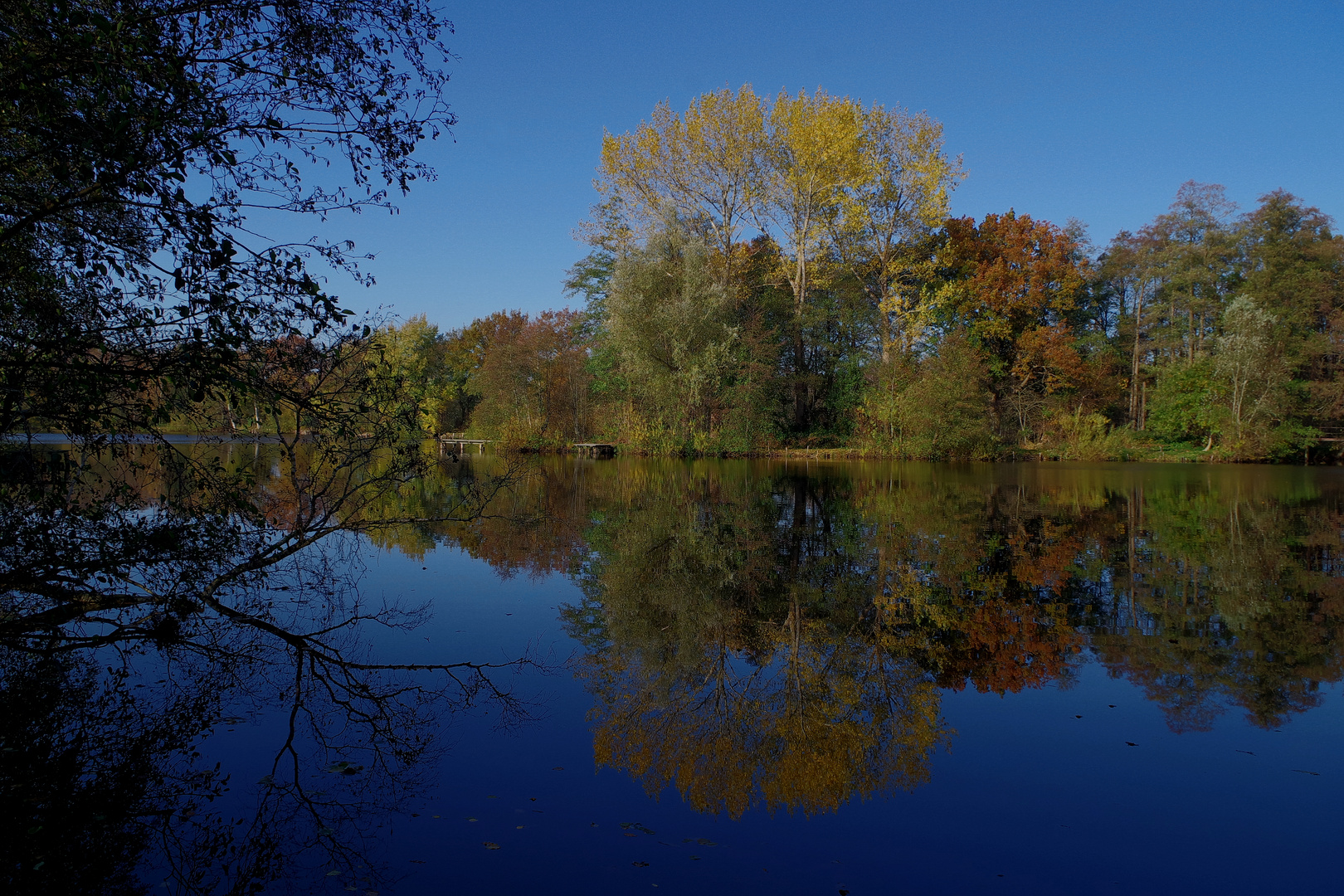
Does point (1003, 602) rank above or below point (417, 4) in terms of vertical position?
below

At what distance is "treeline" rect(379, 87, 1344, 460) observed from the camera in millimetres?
27703

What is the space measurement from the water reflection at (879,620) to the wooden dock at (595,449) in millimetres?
19015

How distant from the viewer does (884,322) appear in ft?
97.4

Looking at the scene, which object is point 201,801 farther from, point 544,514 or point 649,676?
point 544,514

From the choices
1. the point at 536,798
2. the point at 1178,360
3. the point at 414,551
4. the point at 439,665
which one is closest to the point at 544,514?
the point at 414,551

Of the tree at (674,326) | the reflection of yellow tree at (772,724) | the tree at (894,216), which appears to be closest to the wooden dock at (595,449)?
the tree at (674,326)

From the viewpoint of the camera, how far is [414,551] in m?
9.70

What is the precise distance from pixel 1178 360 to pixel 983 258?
9858mm

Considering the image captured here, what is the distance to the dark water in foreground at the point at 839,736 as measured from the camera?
290 centimetres

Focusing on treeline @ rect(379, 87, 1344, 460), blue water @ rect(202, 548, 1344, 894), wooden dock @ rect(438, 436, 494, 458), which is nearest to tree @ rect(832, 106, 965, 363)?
treeline @ rect(379, 87, 1344, 460)

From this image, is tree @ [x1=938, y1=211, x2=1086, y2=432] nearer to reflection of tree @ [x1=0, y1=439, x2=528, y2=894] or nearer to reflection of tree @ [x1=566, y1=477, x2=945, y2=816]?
reflection of tree @ [x1=566, y1=477, x2=945, y2=816]

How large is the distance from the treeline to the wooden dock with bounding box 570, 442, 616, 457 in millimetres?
795

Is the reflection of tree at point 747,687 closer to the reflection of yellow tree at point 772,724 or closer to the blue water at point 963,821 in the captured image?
the reflection of yellow tree at point 772,724

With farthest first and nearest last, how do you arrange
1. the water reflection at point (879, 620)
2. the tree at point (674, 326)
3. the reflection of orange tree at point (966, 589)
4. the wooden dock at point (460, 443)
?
the wooden dock at point (460, 443) < the tree at point (674, 326) < the reflection of orange tree at point (966, 589) < the water reflection at point (879, 620)
